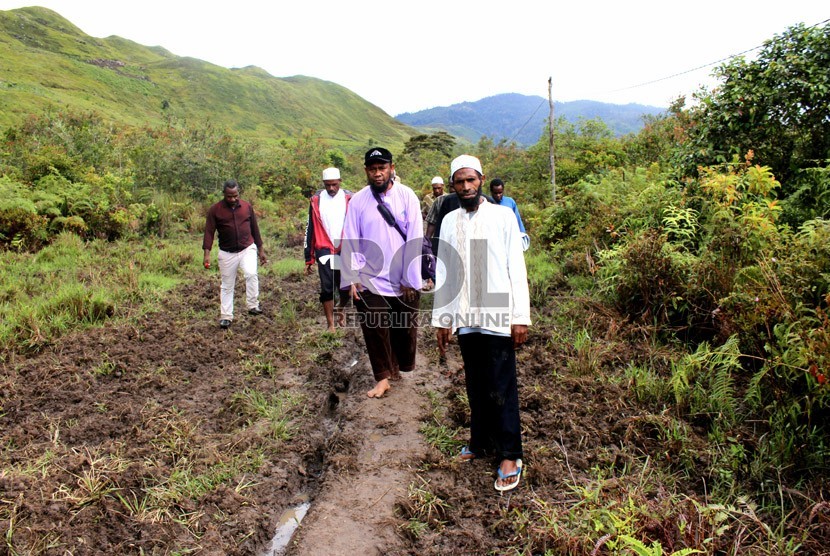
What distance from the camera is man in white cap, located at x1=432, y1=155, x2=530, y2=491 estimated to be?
9.93 feet

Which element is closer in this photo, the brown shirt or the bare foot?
the bare foot

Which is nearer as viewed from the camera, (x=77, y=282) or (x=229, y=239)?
(x=229, y=239)

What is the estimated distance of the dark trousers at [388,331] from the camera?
4.38m

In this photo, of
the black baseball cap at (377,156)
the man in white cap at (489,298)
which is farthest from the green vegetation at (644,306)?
the black baseball cap at (377,156)

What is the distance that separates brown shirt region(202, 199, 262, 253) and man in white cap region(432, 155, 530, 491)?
4015mm

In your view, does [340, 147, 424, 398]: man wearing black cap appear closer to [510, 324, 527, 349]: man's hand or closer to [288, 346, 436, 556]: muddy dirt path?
[288, 346, 436, 556]: muddy dirt path

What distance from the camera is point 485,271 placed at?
3.10 m

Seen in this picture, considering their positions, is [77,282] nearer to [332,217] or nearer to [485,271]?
[332,217]

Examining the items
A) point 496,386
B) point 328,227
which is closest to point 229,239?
point 328,227

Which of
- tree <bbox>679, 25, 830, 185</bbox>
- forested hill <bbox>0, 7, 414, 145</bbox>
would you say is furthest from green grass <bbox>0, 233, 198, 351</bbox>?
forested hill <bbox>0, 7, 414, 145</bbox>

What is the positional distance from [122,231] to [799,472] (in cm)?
1127

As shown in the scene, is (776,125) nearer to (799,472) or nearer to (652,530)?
(799,472)

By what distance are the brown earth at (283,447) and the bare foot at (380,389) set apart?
0.09 metres

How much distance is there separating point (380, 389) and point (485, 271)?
1953 mm
